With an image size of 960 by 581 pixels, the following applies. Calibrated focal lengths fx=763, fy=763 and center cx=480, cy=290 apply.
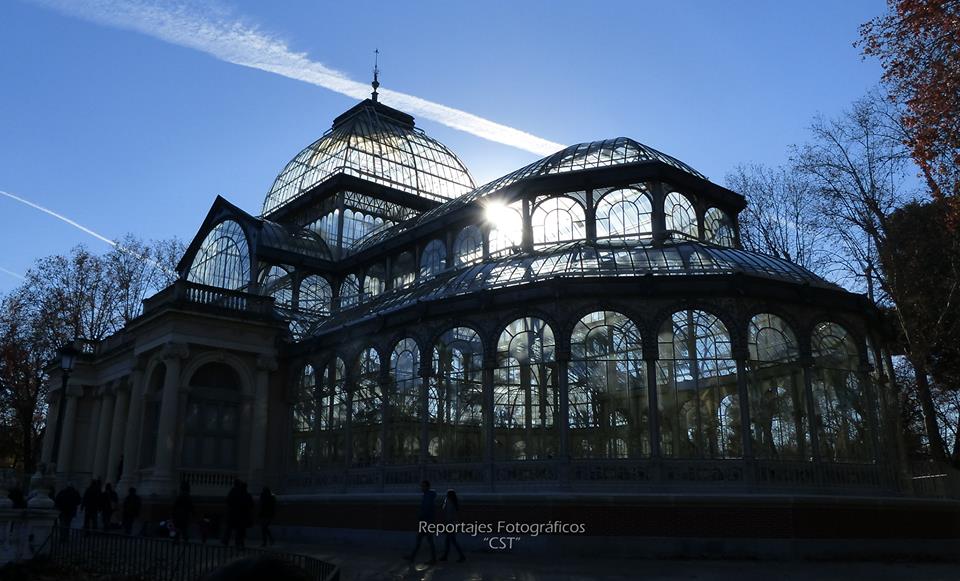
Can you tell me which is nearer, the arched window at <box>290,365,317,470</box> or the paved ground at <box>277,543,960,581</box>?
the paved ground at <box>277,543,960,581</box>

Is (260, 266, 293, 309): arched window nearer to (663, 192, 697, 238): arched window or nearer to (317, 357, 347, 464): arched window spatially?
(317, 357, 347, 464): arched window

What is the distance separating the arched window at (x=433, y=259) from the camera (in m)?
29.2

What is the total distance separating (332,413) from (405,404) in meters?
4.04

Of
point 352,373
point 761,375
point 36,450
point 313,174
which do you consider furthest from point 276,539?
point 36,450

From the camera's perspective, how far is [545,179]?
25.8m

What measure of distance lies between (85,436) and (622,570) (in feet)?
97.4

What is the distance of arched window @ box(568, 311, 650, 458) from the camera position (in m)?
19.3

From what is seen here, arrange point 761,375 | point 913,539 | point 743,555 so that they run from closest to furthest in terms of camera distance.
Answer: point 743,555, point 913,539, point 761,375

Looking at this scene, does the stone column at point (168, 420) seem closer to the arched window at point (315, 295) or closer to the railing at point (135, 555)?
the arched window at point (315, 295)

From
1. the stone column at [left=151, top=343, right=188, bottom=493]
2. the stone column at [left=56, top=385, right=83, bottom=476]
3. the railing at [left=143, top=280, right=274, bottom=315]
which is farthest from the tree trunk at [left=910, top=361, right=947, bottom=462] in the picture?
the stone column at [left=56, top=385, right=83, bottom=476]

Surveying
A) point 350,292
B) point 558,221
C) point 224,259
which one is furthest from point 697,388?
point 224,259

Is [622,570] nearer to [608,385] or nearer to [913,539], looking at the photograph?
[608,385]

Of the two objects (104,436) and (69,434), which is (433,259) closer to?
(104,436)

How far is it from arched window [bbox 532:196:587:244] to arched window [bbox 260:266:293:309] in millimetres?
13042
